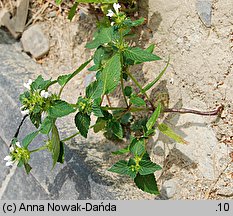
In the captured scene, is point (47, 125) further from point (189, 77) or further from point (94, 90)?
point (189, 77)

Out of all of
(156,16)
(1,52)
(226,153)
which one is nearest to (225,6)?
(156,16)

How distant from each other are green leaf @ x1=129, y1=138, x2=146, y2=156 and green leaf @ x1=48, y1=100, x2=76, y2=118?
21cm

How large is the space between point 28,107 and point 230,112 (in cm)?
58

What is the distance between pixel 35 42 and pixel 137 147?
0.77 meters

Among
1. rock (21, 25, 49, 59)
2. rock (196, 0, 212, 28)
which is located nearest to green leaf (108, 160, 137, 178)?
rock (196, 0, 212, 28)

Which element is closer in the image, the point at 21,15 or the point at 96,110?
the point at 96,110

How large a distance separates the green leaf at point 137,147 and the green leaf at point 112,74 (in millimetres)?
163

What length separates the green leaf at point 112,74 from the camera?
1.36 m

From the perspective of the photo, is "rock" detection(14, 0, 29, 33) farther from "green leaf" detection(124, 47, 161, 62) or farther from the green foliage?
"green leaf" detection(124, 47, 161, 62)

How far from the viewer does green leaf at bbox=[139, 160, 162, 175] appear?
4.42ft

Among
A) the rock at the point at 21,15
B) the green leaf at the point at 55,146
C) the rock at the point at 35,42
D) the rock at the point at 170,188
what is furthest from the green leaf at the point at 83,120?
the rock at the point at 21,15

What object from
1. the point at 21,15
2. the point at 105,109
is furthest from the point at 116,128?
the point at 21,15

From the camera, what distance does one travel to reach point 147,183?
1390 millimetres

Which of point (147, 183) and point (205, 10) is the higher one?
point (205, 10)
